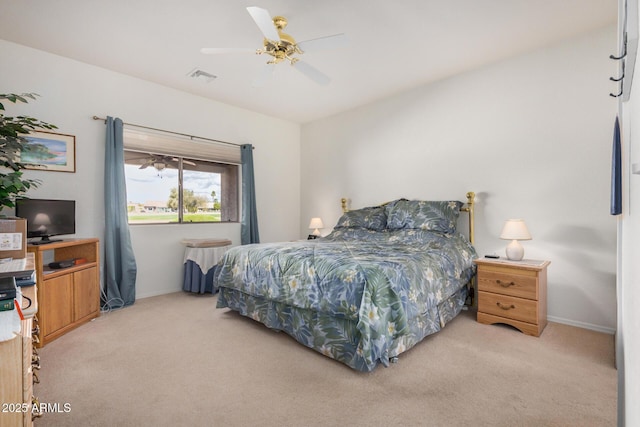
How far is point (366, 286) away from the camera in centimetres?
209

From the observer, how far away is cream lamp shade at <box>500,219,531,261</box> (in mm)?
2910

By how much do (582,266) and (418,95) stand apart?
8.54 feet

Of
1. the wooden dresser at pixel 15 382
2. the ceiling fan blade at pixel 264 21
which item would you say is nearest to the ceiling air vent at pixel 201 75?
the ceiling fan blade at pixel 264 21

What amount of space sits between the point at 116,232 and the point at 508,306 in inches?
164

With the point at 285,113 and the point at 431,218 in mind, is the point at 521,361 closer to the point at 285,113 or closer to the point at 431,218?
the point at 431,218

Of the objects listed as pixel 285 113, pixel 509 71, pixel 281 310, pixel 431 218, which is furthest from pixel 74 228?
pixel 509 71

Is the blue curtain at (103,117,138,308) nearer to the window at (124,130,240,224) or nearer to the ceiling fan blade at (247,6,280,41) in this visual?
the window at (124,130,240,224)

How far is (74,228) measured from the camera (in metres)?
3.21

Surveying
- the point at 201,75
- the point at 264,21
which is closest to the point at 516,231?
the point at 264,21

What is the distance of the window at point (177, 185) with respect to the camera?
13.4 ft

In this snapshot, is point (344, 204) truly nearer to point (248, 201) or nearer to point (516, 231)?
point (248, 201)

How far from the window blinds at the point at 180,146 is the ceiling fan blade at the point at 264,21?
2.39m

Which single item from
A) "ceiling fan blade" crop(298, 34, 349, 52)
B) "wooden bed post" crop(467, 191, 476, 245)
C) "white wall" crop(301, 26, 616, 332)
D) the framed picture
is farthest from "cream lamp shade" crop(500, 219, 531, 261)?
the framed picture

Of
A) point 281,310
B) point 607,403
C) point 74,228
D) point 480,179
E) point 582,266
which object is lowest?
point 607,403
